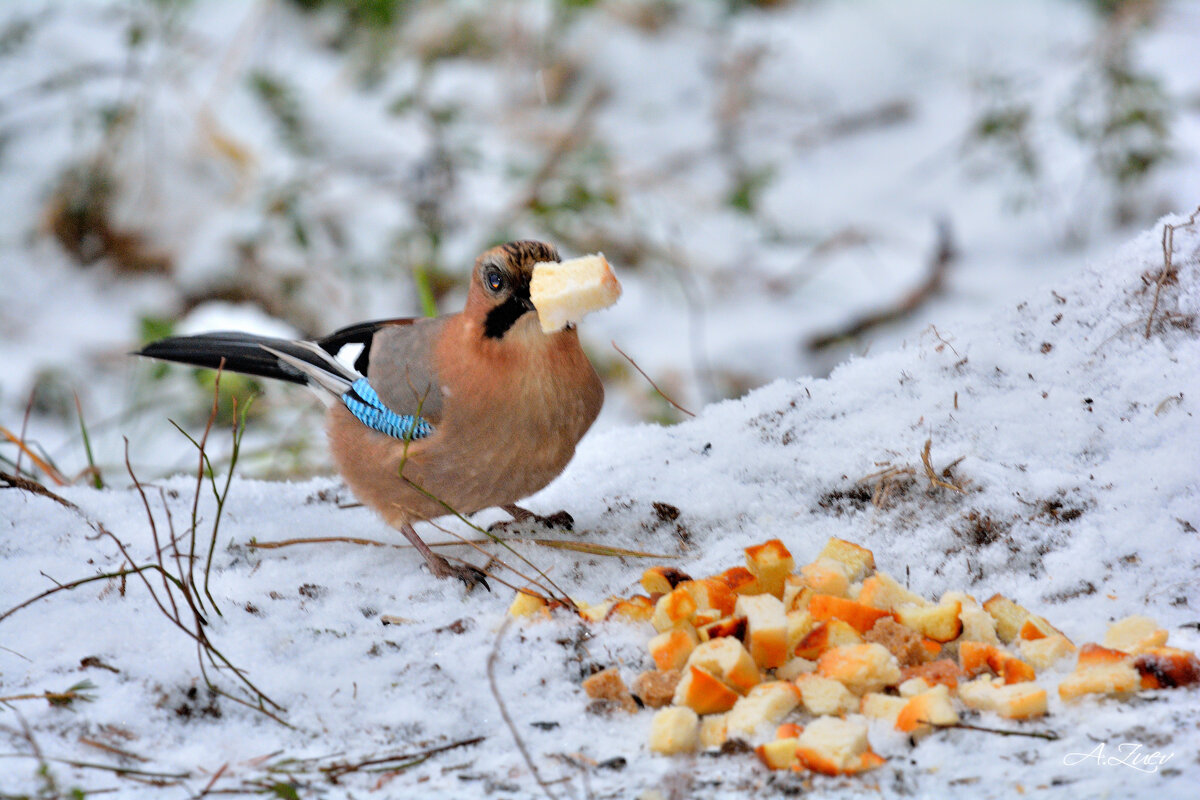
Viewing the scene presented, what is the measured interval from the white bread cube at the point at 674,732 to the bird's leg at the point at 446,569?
753 mm

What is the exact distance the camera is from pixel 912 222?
6586mm

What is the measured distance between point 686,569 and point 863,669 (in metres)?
0.63

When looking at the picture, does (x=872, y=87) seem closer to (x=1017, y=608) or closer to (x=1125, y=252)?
(x=1125, y=252)

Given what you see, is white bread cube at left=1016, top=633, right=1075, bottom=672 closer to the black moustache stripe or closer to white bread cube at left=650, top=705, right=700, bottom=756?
white bread cube at left=650, top=705, right=700, bottom=756

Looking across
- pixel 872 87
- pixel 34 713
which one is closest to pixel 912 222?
pixel 872 87

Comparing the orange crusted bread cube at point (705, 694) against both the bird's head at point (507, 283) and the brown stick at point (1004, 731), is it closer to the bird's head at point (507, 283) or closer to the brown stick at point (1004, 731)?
the brown stick at point (1004, 731)

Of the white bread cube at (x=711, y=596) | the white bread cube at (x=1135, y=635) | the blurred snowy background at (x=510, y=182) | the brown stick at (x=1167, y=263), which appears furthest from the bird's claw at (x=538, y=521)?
the blurred snowy background at (x=510, y=182)

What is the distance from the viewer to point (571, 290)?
236cm

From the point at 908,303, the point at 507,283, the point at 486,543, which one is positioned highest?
the point at 908,303

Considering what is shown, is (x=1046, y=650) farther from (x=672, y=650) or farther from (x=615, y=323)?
(x=615, y=323)

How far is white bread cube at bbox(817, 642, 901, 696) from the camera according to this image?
1.90 metres

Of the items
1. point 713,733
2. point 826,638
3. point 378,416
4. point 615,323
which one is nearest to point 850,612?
point 826,638

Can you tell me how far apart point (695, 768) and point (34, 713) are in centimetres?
110

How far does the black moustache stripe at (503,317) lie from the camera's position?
101 inches
